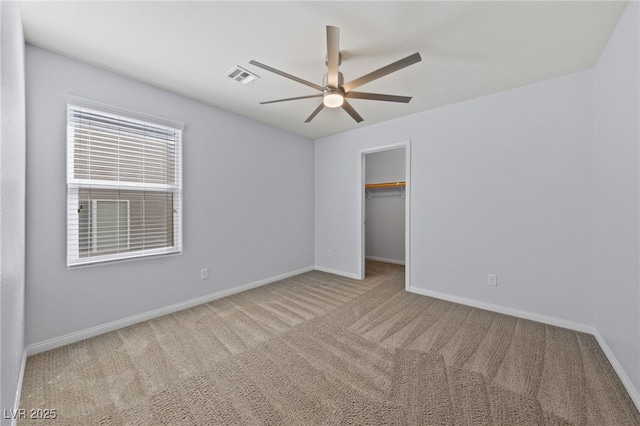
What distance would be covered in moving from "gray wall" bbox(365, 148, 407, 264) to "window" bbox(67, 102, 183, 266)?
3773mm

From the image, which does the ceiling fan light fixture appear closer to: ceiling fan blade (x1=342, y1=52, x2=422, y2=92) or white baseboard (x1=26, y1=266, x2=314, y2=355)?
ceiling fan blade (x1=342, y1=52, x2=422, y2=92)

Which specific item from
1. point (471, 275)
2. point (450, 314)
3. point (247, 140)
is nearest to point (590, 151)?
point (471, 275)

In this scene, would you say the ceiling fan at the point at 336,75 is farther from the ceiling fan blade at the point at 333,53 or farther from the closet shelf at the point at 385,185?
the closet shelf at the point at 385,185

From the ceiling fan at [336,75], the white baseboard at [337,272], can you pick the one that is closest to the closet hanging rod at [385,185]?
the white baseboard at [337,272]

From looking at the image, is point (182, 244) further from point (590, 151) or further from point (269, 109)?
point (590, 151)

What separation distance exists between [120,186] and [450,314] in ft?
12.2

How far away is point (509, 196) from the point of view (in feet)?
8.72

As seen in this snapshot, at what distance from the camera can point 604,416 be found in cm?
137

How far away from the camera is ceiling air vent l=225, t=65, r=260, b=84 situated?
7.44 feet

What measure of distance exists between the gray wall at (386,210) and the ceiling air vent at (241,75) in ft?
10.5

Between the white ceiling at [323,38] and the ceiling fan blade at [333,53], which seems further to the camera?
the white ceiling at [323,38]

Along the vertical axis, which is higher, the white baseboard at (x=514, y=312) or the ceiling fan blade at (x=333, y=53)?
the ceiling fan blade at (x=333, y=53)

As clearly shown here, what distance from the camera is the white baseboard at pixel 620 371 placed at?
1.44 metres

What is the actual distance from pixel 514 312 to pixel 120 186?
434 cm
